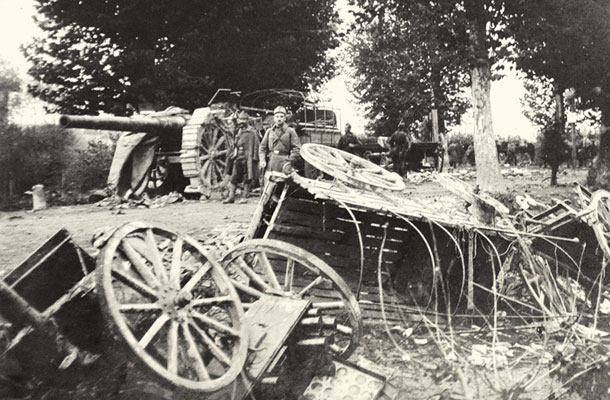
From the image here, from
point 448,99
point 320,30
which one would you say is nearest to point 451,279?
point 320,30

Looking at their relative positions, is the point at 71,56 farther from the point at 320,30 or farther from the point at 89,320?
the point at 89,320

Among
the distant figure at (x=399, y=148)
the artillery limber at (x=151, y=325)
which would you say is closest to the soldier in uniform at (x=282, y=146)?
the artillery limber at (x=151, y=325)

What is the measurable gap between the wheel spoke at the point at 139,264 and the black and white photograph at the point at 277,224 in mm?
10

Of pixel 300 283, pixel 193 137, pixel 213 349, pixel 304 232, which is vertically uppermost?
pixel 193 137

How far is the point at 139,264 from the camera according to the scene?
126 inches

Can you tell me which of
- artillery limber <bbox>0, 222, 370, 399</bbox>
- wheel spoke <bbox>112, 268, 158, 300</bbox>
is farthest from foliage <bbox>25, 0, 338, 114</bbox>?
wheel spoke <bbox>112, 268, 158, 300</bbox>

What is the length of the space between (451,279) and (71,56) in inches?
534

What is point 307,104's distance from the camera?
1689 cm

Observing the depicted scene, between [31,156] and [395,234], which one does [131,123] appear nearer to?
[31,156]

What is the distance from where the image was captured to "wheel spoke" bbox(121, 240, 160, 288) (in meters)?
3.19

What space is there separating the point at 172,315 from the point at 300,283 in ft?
6.82

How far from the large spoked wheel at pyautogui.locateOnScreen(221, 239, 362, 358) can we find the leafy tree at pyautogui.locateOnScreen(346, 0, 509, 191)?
7.79 meters

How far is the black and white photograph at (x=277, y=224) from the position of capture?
3328 millimetres

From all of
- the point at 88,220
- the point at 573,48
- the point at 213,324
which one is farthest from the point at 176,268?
the point at 573,48
